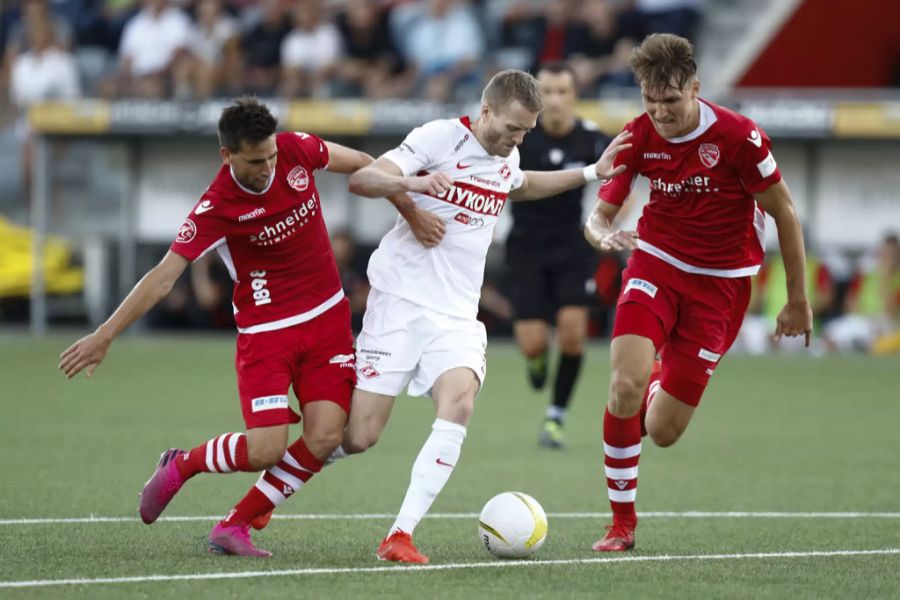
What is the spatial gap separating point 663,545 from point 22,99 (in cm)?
1649

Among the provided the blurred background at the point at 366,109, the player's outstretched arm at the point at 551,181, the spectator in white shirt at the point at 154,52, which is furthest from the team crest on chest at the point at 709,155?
the spectator in white shirt at the point at 154,52

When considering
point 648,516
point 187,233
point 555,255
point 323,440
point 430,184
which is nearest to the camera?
point 187,233

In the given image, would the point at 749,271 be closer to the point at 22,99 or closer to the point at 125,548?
the point at 125,548

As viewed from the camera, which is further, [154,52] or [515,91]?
[154,52]

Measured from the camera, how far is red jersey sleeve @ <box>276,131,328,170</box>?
6.53 meters

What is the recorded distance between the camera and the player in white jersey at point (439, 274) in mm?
6422

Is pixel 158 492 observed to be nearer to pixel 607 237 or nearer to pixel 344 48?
pixel 607 237

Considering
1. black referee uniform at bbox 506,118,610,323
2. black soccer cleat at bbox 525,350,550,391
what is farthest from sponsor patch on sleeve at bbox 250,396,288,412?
black soccer cleat at bbox 525,350,550,391

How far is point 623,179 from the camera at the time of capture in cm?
705

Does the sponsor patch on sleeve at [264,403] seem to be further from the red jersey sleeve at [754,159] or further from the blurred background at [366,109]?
the blurred background at [366,109]

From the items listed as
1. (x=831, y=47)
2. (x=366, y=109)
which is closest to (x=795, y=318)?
(x=366, y=109)

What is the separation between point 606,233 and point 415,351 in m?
1.07

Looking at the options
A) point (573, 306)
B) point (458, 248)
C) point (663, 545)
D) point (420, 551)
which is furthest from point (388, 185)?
point (573, 306)

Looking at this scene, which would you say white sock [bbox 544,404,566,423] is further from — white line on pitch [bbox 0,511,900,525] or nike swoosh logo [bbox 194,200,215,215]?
nike swoosh logo [bbox 194,200,215,215]
